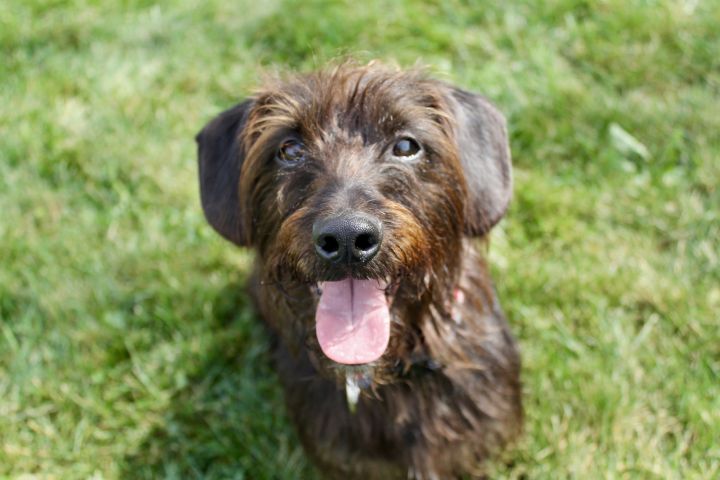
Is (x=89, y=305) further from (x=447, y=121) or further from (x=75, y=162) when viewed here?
(x=447, y=121)

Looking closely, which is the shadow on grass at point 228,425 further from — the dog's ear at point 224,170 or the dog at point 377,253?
the dog's ear at point 224,170

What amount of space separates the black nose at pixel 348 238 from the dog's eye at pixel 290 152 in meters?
0.47

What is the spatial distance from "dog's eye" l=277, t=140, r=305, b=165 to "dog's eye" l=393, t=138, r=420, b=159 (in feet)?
1.12

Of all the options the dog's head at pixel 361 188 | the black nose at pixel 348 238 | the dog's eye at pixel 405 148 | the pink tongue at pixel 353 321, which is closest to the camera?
the black nose at pixel 348 238

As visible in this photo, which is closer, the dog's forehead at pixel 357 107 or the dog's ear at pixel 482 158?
the dog's forehead at pixel 357 107

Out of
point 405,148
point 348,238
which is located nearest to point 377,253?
point 348,238

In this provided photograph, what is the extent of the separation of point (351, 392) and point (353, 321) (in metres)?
0.39

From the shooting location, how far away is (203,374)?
4.15m

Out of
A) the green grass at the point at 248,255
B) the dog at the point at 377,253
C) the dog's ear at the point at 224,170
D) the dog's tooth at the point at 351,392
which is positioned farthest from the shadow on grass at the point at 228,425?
the dog's ear at the point at 224,170

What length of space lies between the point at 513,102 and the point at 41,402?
3235mm

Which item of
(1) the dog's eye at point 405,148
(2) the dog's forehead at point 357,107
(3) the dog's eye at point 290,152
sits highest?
(2) the dog's forehead at point 357,107

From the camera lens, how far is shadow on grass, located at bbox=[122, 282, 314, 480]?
3775 mm

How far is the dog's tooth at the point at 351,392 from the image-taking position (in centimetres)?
292

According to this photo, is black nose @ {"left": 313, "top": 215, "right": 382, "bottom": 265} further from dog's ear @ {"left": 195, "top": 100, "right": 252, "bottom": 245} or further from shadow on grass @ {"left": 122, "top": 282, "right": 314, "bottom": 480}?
shadow on grass @ {"left": 122, "top": 282, "right": 314, "bottom": 480}
